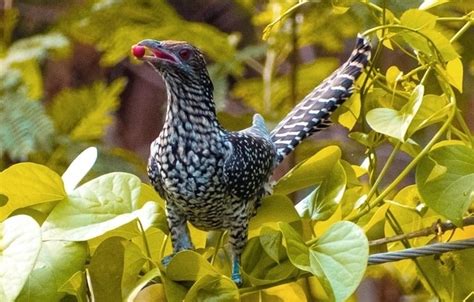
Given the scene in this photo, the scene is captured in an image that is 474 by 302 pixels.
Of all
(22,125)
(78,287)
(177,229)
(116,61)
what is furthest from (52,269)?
(116,61)

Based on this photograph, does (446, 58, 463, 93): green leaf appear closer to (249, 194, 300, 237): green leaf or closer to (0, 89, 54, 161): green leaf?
(249, 194, 300, 237): green leaf

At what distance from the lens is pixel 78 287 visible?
27.7 inches

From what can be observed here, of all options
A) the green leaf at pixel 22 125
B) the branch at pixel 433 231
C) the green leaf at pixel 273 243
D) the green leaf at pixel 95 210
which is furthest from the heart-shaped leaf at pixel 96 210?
the green leaf at pixel 22 125

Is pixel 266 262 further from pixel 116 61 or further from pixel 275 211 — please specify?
Result: pixel 116 61

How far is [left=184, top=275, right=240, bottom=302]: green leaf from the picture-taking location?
69 centimetres

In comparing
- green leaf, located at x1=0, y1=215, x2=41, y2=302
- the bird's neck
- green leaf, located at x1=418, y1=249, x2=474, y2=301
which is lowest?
green leaf, located at x1=418, y1=249, x2=474, y2=301

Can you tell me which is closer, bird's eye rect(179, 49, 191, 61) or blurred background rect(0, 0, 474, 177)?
bird's eye rect(179, 49, 191, 61)

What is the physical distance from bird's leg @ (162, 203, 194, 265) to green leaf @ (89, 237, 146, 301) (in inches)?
3.1

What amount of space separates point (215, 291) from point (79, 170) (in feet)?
0.49

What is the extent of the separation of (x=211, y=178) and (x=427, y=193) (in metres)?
0.18

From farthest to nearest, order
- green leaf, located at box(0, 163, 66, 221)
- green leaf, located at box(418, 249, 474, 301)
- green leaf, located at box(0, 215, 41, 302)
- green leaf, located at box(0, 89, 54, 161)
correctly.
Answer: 1. green leaf, located at box(0, 89, 54, 161)
2. green leaf, located at box(418, 249, 474, 301)
3. green leaf, located at box(0, 163, 66, 221)
4. green leaf, located at box(0, 215, 41, 302)

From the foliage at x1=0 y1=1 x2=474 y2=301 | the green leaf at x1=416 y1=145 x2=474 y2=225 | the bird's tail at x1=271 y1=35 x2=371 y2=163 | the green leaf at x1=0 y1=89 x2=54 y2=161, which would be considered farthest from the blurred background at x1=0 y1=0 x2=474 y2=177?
the green leaf at x1=416 y1=145 x2=474 y2=225

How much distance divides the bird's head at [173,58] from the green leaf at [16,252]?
Answer: 0.54 feet

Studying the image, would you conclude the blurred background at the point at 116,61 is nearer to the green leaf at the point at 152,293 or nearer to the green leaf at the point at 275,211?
the green leaf at the point at 275,211
